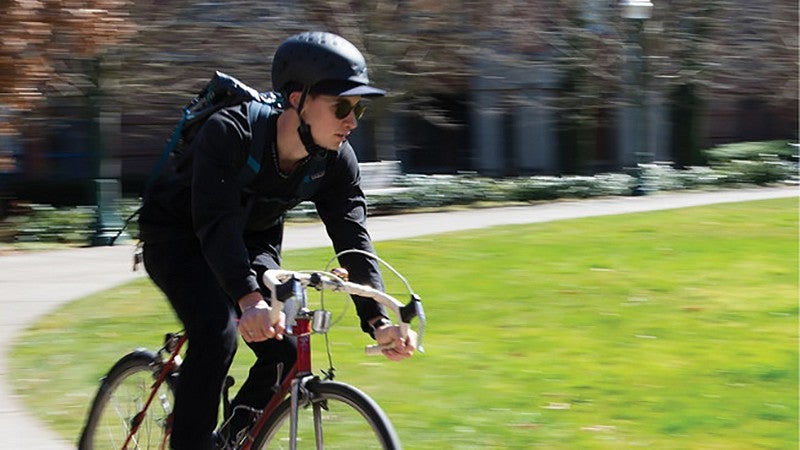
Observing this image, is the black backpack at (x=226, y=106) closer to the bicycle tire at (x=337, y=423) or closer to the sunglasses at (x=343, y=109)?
the sunglasses at (x=343, y=109)

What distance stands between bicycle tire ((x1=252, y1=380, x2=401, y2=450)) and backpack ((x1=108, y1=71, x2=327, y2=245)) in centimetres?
66

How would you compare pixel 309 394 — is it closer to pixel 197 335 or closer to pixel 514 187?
pixel 197 335

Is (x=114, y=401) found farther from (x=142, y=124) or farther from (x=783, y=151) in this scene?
(x=783, y=151)

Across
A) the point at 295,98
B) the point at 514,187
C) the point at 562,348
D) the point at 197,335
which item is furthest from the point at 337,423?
the point at 514,187

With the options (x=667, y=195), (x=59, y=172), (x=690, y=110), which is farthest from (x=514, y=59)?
(x=59, y=172)

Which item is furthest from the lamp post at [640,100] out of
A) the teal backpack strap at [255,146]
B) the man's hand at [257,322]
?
the man's hand at [257,322]

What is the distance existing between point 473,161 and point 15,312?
17.9 metres

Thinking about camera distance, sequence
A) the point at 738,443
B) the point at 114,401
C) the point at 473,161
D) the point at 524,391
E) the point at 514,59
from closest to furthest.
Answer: the point at 114,401
the point at 738,443
the point at 524,391
the point at 514,59
the point at 473,161

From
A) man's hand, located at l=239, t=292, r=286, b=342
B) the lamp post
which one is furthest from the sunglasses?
the lamp post

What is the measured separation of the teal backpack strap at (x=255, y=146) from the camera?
3.99m

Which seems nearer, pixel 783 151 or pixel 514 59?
pixel 514 59

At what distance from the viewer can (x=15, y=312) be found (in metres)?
10.1

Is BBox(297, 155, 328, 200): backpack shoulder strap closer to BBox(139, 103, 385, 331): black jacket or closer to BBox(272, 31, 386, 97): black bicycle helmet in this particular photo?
BBox(139, 103, 385, 331): black jacket

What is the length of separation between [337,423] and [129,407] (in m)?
1.28
